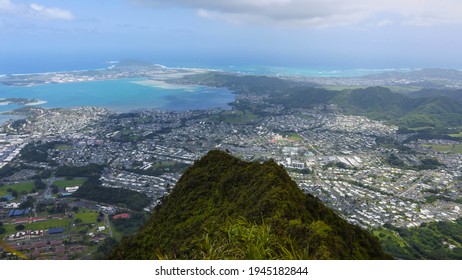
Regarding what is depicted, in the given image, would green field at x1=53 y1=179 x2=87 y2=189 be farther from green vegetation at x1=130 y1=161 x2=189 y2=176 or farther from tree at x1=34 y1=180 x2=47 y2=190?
green vegetation at x1=130 y1=161 x2=189 y2=176

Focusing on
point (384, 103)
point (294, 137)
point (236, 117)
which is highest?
point (384, 103)

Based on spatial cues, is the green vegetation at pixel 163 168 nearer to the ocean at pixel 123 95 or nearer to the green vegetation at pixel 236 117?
the green vegetation at pixel 236 117

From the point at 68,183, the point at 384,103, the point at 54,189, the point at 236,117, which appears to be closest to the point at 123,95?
the point at 236,117

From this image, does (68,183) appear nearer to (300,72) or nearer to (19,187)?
(19,187)

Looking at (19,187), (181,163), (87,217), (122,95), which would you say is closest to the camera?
(87,217)

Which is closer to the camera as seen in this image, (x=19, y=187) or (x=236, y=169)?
(x=236, y=169)

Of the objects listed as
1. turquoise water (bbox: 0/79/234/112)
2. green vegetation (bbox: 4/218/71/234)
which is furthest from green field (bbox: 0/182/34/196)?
turquoise water (bbox: 0/79/234/112)

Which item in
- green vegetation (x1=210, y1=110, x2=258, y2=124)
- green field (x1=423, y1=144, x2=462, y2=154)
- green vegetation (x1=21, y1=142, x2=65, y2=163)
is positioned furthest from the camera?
green vegetation (x1=210, y1=110, x2=258, y2=124)

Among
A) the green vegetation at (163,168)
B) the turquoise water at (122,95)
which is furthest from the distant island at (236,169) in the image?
the turquoise water at (122,95)
